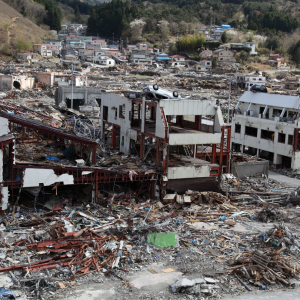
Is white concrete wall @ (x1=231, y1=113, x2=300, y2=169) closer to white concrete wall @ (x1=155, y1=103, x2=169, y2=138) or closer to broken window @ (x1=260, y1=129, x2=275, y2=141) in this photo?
broken window @ (x1=260, y1=129, x2=275, y2=141)

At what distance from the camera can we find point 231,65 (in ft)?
344

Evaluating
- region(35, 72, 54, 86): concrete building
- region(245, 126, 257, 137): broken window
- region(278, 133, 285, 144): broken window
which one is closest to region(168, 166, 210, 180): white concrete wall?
region(278, 133, 285, 144): broken window

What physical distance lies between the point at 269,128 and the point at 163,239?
19.4 meters

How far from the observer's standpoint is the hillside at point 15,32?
94375 millimetres

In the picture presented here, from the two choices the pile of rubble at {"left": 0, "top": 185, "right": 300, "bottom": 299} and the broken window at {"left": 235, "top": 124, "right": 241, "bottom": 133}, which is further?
the broken window at {"left": 235, "top": 124, "right": 241, "bottom": 133}

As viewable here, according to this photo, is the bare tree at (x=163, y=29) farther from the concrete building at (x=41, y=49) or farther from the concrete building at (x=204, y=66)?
the concrete building at (x=41, y=49)

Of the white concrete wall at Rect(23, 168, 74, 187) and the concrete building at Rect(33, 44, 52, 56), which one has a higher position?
the concrete building at Rect(33, 44, 52, 56)

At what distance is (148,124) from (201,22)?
142 meters

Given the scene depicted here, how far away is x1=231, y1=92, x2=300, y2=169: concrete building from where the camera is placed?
103 ft

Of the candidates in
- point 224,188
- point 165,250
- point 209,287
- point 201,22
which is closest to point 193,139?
point 224,188

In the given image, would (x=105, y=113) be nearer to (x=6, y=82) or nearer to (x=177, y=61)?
(x=6, y=82)

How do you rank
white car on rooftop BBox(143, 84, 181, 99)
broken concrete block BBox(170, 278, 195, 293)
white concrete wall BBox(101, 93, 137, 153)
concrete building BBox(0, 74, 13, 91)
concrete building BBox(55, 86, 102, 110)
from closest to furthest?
broken concrete block BBox(170, 278, 195, 293) → white concrete wall BBox(101, 93, 137, 153) → white car on rooftop BBox(143, 84, 181, 99) → concrete building BBox(55, 86, 102, 110) → concrete building BBox(0, 74, 13, 91)

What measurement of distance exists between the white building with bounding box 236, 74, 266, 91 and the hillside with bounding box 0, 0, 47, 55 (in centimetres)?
4971

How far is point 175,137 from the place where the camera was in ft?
74.7
